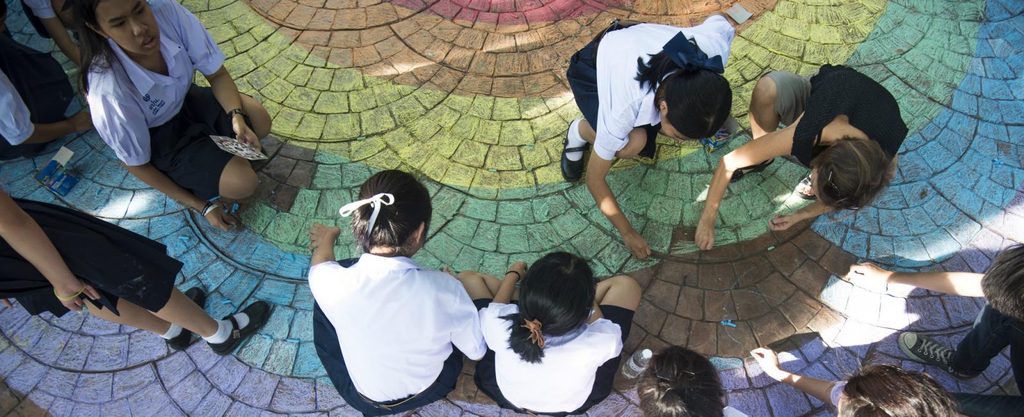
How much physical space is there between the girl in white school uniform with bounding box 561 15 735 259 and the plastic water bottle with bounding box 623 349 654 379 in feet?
1.81

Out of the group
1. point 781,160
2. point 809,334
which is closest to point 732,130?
point 781,160

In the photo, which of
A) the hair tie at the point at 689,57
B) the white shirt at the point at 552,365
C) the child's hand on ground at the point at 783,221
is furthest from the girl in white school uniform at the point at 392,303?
the child's hand on ground at the point at 783,221

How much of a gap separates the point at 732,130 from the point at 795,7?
1339mm

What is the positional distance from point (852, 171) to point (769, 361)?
97 centimetres

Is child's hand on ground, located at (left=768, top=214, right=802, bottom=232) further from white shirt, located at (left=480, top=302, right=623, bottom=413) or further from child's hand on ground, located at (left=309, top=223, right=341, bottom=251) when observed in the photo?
child's hand on ground, located at (left=309, top=223, right=341, bottom=251)

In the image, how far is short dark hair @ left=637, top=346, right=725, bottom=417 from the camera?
A: 2.08 meters

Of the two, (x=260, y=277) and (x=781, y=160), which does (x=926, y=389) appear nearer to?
(x=781, y=160)

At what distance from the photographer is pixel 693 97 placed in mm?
2371

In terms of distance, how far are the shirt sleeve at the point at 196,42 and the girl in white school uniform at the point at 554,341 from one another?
1862 millimetres

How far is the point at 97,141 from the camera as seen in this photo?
3715 millimetres

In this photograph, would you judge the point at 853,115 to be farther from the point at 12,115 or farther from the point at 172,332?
the point at 12,115

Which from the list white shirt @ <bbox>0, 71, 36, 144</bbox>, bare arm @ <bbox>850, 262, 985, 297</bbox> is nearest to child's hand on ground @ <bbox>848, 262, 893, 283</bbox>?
bare arm @ <bbox>850, 262, 985, 297</bbox>

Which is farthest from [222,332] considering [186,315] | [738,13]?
[738,13]

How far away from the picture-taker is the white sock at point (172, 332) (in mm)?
2934
